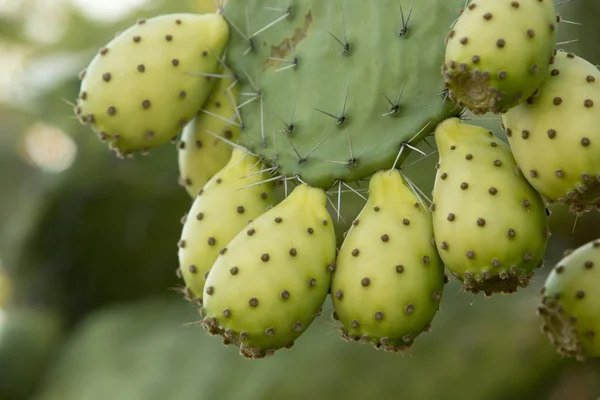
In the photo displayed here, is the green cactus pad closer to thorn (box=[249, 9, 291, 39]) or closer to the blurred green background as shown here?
thorn (box=[249, 9, 291, 39])

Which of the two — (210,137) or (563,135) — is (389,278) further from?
(210,137)

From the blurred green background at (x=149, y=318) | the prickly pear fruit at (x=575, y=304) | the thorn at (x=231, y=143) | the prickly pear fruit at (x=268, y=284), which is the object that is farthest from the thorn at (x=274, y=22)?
the blurred green background at (x=149, y=318)

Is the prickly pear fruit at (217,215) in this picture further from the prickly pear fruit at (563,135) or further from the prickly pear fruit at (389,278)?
the prickly pear fruit at (563,135)

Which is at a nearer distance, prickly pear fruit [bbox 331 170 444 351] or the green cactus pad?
prickly pear fruit [bbox 331 170 444 351]

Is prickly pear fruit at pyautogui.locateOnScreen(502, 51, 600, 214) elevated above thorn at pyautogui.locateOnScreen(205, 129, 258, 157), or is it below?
above

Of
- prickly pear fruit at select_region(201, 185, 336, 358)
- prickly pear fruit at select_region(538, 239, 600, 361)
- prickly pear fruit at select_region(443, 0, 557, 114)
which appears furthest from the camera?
prickly pear fruit at select_region(538, 239, 600, 361)

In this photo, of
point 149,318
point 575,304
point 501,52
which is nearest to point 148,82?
point 501,52

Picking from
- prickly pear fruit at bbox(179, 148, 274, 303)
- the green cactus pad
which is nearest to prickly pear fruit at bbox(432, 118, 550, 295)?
the green cactus pad
